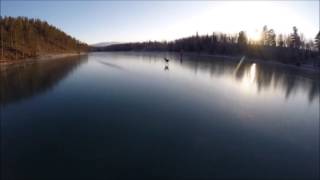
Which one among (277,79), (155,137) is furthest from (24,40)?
(155,137)

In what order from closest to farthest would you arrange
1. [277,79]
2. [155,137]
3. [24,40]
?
[155,137]
[277,79]
[24,40]

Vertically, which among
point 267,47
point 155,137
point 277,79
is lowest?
point 155,137

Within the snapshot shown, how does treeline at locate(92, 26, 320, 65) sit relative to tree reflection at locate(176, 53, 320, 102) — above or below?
above

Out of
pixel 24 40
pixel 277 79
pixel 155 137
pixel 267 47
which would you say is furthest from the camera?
pixel 267 47

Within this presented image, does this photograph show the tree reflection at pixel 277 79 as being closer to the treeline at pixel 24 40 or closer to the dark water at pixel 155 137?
the dark water at pixel 155 137

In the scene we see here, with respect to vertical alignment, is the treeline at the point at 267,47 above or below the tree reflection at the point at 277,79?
above

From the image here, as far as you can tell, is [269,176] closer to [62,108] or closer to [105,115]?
[105,115]

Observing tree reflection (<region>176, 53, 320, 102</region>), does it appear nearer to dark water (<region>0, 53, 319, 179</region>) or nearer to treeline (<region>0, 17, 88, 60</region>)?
dark water (<region>0, 53, 319, 179</region>)

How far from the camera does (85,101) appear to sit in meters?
21.5

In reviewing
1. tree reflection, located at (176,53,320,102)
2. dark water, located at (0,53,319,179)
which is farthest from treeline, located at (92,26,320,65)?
dark water, located at (0,53,319,179)

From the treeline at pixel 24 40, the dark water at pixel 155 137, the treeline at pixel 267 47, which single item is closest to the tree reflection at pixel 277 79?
the dark water at pixel 155 137

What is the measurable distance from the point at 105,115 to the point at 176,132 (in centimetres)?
607

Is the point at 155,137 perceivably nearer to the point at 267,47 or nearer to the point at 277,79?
the point at 277,79

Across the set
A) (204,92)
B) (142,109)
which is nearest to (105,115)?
(142,109)
